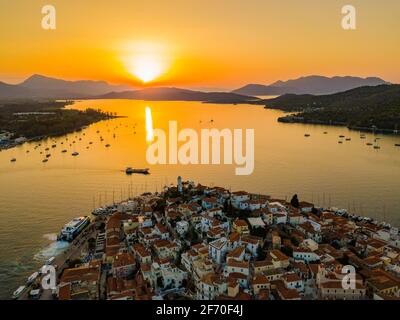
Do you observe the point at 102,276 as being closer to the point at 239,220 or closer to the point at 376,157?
the point at 239,220

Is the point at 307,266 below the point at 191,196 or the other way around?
below

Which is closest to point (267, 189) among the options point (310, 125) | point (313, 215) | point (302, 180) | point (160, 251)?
point (302, 180)


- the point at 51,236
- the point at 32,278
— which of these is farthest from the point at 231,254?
the point at 51,236

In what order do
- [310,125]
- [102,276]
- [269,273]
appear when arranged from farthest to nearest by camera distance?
[310,125], [102,276], [269,273]

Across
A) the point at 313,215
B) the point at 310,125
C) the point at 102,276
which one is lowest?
the point at 102,276

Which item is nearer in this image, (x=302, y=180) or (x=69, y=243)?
(x=69, y=243)

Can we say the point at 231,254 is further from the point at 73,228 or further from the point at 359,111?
the point at 359,111

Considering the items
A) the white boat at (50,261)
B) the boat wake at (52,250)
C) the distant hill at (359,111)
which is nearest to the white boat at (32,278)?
the white boat at (50,261)

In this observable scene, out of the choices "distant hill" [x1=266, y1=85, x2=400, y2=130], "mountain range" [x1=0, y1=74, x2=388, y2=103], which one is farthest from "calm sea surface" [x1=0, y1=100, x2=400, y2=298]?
"mountain range" [x1=0, y1=74, x2=388, y2=103]
